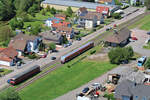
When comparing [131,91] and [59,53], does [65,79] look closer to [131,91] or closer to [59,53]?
[59,53]

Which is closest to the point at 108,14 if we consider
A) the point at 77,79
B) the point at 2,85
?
→ the point at 77,79

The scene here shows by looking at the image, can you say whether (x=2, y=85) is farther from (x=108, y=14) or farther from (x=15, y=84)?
(x=108, y=14)

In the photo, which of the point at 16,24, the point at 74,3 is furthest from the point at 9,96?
the point at 74,3

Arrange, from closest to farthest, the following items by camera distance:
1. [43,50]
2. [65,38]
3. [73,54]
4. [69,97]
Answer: [69,97]
[73,54]
[43,50]
[65,38]

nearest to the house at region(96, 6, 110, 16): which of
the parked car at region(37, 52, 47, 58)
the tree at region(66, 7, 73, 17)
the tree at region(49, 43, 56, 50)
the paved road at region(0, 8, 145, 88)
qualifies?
the paved road at region(0, 8, 145, 88)

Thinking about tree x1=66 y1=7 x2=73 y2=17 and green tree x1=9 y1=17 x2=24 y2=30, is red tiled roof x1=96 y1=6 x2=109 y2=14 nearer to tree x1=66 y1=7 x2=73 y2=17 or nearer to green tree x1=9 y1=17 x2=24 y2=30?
tree x1=66 y1=7 x2=73 y2=17

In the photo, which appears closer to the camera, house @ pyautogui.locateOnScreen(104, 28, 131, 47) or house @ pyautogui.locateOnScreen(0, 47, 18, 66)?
house @ pyautogui.locateOnScreen(0, 47, 18, 66)
